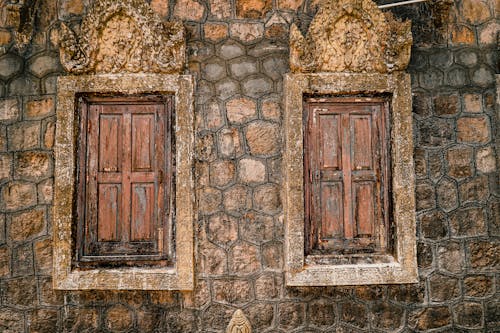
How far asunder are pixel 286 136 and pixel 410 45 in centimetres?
135

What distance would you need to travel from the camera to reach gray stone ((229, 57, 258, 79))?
3824mm

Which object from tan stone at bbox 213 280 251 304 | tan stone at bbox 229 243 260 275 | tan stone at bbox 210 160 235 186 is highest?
tan stone at bbox 210 160 235 186

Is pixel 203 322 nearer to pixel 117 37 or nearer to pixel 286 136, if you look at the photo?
pixel 286 136

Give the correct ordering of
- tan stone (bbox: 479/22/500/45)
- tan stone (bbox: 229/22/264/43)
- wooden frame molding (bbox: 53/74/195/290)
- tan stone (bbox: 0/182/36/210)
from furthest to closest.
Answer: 1. tan stone (bbox: 479/22/500/45)
2. tan stone (bbox: 229/22/264/43)
3. tan stone (bbox: 0/182/36/210)
4. wooden frame molding (bbox: 53/74/195/290)

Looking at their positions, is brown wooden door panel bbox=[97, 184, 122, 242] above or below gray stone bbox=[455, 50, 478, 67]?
below

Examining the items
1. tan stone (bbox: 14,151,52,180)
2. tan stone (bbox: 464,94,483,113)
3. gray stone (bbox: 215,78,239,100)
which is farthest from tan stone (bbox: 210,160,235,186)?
tan stone (bbox: 464,94,483,113)

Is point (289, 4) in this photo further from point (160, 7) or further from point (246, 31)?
point (160, 7)

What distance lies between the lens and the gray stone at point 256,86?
382 centimetres

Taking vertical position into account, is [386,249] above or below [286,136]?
below

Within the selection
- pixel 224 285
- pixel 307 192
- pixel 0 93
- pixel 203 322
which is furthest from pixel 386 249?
pixel 0 93

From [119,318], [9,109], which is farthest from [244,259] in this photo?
[9,109]

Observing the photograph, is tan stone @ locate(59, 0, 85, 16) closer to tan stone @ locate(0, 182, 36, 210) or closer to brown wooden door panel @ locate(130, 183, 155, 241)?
tan stone @ locate(0, 182, 36, 210)

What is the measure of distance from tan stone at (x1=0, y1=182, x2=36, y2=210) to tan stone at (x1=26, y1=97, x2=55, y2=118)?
2.02 feet

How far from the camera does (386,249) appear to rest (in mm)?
3822
